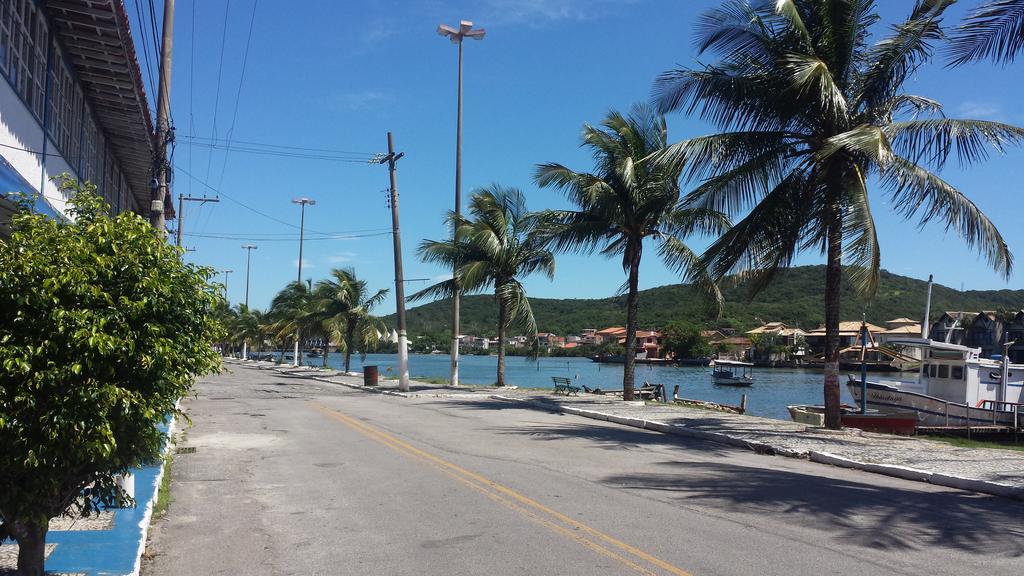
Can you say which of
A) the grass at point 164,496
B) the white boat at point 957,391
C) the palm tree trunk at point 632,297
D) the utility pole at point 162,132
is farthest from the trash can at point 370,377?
the grass at point 164,496

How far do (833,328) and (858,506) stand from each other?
8.44 meters

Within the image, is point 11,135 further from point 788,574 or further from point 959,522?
point 959,522

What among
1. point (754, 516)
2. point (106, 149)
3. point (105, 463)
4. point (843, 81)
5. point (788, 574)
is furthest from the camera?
point (106, 149)

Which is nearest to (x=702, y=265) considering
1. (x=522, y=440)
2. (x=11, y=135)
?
(x=522, y=440)

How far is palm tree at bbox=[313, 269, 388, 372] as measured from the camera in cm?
4797

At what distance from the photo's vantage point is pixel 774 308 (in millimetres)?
95062

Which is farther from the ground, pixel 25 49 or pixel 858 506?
pixel 25 49

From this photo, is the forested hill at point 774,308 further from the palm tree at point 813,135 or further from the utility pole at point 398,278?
the palm tree at point 813,135

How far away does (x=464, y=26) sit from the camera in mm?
30094

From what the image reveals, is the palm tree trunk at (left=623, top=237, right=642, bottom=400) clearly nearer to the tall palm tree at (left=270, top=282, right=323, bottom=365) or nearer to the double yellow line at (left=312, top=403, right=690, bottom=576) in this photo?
the double yellow line at (left=312, top=403, right=690, bottom=576)

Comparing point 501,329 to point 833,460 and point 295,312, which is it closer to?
point 833,460

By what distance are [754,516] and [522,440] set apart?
678cm

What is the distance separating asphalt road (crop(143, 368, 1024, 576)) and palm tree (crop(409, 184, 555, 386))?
50.6 feet

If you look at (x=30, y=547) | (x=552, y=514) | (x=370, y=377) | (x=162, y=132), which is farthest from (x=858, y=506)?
(x=370, y=377)
